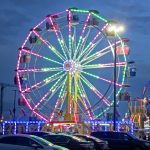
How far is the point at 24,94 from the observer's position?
176ft

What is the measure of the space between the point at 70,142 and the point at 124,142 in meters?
6.91

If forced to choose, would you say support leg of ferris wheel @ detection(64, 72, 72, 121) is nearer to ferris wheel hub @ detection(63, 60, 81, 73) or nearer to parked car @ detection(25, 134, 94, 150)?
ferris wheel hub @ detection(63, 60, 81, 73)

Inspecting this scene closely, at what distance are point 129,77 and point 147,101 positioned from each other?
111ft

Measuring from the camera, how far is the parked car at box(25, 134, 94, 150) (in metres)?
28.8

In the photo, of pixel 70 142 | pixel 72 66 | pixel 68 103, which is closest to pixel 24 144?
pixel 70 142

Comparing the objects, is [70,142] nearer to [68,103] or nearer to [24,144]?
[24,144]

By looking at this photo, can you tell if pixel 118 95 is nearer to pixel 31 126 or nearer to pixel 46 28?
pixel 46 28

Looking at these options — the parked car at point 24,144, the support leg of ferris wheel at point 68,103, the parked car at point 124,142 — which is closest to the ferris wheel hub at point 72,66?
the support leg of ferris wheel at point 68,103

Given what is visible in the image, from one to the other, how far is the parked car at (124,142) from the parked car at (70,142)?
5.75 meters

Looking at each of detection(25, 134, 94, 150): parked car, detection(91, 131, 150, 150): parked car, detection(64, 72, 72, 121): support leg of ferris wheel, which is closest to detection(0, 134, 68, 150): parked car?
detection(25, 134, 94, 150): parked car

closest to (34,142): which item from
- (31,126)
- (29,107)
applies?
(29,107)

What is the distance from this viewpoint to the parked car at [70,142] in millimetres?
28812

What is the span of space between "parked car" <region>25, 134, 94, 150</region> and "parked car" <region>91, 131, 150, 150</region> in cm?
575

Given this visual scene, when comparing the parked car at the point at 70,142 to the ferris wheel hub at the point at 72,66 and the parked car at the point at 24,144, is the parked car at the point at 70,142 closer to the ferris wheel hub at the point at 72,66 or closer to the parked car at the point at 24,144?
the parked car at the point at 24,144
